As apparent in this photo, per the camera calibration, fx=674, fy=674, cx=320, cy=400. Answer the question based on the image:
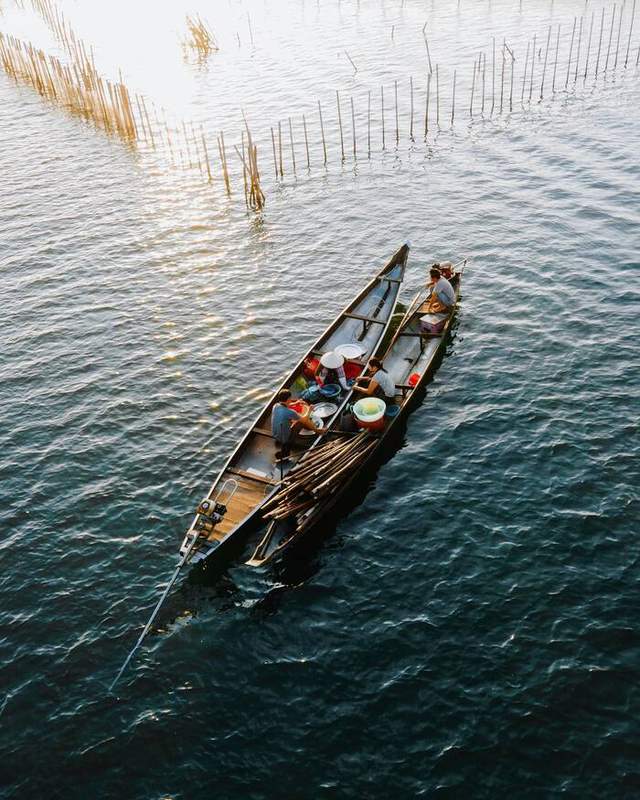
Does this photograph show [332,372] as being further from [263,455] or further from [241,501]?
[241,501]

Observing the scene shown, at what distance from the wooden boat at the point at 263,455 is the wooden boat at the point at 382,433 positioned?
909 mm

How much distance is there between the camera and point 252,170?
4419cm

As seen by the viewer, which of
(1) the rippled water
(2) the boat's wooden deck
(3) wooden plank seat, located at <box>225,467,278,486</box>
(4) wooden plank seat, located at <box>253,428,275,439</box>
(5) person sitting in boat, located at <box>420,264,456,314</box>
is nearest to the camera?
(1) the rippled water

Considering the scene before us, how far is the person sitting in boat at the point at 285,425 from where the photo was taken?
24062 millimetres

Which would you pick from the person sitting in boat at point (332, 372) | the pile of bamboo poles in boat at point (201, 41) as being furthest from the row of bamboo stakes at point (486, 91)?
the pile of bamboo poles in boat at point (201, 41)

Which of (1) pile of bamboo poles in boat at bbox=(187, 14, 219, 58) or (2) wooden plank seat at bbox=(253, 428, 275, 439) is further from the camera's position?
(1) pile of bamboo poles in boat at bbox=(187, 14, 219, 58)

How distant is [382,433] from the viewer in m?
25.5

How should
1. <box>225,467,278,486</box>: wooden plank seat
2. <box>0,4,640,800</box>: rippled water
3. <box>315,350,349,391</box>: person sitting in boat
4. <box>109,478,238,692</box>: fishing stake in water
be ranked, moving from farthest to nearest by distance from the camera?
<box>315,350,349,391</box>: person sitting in boat → <box>225,467,278,486</box>: wooden plank seat → <box>109,478,238,692</box>: fishing stake in water → <box>0,4,640,800</box>: rippled water

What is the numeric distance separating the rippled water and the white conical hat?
141 inches

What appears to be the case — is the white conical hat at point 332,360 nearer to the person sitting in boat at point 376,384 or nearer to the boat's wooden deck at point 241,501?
the person sitting in boat at point 376,384

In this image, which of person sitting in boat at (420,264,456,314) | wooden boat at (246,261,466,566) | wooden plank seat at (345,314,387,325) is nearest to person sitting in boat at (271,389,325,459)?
wooden boat at (246,261,466,566)

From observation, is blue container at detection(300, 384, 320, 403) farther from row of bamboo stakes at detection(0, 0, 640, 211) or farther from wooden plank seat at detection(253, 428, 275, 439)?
row of bamboo stakes at detection(0, 0, 640, 211)

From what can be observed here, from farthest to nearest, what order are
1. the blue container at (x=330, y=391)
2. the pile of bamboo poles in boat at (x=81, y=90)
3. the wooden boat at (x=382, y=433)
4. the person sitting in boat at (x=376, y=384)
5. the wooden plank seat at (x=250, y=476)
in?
the pile of bamboo poles in boat at (x=81, y=90), the blue container at (x=330, y=391), the person sitting in boat at (x=376, y=384), the wooden plank seat at (x=250, y=476), the wooden boat at (x=382, y=433)

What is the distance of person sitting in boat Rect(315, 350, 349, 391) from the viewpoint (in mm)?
27125
